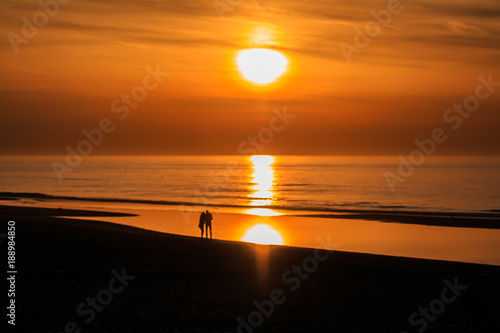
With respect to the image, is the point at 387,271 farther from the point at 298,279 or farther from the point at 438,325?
the point at 438,325

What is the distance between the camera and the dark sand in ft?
42.3

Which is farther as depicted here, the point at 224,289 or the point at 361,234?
the point at 361,234

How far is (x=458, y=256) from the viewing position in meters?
29.9

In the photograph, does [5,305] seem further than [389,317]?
No

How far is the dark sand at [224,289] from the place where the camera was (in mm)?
12883

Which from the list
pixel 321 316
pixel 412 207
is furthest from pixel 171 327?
pixel 412 207

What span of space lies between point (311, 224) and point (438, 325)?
35.2m

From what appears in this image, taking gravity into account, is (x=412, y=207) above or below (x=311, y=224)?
above

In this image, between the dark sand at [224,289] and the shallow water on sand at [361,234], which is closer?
the dark sand at [224,289]

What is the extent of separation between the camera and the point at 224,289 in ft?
55.5

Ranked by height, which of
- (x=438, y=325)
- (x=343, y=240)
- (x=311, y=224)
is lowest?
(x=438, y=325)

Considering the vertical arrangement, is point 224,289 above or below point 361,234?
below

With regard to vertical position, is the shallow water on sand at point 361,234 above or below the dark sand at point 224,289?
above

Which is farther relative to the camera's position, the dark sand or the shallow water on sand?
the shallow water on sand
